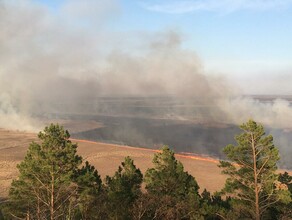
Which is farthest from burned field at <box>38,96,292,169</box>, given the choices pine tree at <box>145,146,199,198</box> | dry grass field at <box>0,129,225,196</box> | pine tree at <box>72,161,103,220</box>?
pine tree at <box>72,161,103,220</box>

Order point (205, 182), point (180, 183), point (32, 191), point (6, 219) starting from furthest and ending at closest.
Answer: point (205, 182)
point (180, 183)
point (6, 219)
point (32, 191)

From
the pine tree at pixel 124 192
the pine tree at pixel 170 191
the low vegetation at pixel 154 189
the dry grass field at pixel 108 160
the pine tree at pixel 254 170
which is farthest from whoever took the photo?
the dry grass field at pixel 108 160

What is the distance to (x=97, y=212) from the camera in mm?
23641

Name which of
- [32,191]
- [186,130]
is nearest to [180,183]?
[32,191]

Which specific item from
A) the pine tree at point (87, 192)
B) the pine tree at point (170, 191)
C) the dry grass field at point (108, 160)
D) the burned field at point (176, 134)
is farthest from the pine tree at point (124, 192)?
the burned field at point (176, 134)

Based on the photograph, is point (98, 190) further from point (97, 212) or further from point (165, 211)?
point (165, 211)

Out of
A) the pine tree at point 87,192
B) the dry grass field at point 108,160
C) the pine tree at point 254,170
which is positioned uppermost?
the pine tree at point 254,170

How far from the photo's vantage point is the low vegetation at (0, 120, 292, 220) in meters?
22.9

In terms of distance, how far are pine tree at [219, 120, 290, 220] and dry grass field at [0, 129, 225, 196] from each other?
77.7 ft

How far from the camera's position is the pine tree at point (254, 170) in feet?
74.1

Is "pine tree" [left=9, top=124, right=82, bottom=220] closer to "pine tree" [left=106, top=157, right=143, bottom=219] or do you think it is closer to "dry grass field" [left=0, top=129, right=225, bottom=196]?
"pine tree" [left=106, top=157, right=143, bottom=219]

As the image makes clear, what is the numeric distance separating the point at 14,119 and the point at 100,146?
65.1 metres

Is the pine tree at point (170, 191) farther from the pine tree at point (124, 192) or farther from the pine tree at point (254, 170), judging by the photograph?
the pine tree at point (254, 170)

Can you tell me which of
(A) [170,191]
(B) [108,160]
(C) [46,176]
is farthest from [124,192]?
(B) [108,160]
